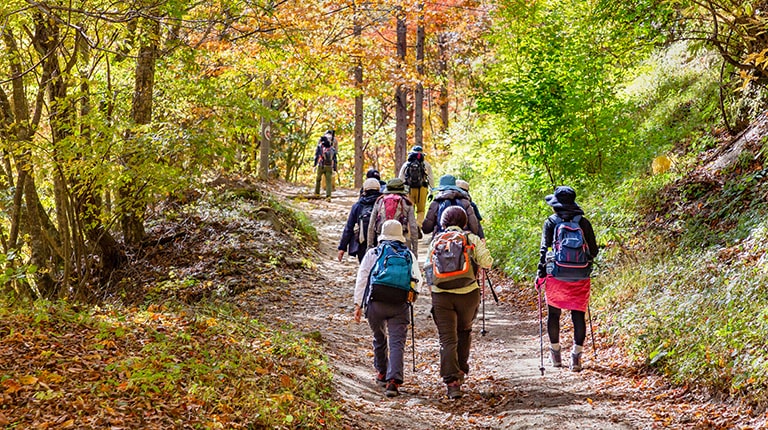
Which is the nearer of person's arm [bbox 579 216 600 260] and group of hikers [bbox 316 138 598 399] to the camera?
group of hikers [bbox 316 138 598 399]

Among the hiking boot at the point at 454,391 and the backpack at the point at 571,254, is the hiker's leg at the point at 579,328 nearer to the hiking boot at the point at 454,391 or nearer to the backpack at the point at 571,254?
the backpack at the point at 571,254

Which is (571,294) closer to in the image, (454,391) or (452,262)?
(452,262)

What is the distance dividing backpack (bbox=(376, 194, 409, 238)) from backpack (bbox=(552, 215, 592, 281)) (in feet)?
8.11

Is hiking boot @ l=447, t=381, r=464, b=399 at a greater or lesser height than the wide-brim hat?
lesser

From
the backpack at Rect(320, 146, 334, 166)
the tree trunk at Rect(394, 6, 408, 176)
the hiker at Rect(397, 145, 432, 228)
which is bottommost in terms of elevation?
the hiker at Rect(397, 145, 432, 228)

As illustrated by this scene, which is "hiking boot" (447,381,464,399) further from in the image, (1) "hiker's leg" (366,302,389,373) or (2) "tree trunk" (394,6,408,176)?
(2) "tree trunk" (394,6,408,176)

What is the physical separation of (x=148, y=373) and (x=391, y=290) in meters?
2.67

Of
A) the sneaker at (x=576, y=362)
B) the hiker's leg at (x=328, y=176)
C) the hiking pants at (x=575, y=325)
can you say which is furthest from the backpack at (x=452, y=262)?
the hiker's leg at (x=328, y=176)

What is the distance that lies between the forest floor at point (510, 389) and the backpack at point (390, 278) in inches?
43.4

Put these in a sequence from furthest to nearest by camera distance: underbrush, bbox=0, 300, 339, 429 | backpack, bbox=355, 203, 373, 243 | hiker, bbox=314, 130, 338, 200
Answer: hiker, bbox=314, 130, 338, 200
backpack, bbox=355, 203, 373, 243
underbrush, bbox=0, 300, 339, 429

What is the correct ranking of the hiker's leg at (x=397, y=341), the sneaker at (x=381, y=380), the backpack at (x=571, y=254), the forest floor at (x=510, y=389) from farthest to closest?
1. the backpack at (x=571, y=254)
2. the sneaker at (x=381, y=380)
3. the hiker's leg at (x=397, y=341)
4. the forest floor at (x=510, y=389)

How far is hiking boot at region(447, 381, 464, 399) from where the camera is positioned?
287 inches

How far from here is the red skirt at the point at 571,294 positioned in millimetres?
7875

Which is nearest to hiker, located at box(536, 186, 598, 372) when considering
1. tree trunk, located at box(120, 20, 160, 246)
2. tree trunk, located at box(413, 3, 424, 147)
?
tree trunk, located at box(120, 20, 160, 246)
